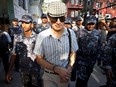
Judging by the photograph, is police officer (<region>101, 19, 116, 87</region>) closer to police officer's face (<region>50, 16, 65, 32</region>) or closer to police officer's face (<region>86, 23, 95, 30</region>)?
police officer's face (<region>86, 23, 95, 30</region>)

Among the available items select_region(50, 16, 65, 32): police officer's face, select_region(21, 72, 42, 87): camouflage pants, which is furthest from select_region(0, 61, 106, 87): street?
select_region(50, 16, 65, 32): police officer's face

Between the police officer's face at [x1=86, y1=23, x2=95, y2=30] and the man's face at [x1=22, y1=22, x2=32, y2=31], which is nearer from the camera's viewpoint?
the man's face at [x1=22, y1=22, x2=32, y2=31]

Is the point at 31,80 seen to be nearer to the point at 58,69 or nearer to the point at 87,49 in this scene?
the point at 87,49

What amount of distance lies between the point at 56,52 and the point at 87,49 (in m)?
2.64

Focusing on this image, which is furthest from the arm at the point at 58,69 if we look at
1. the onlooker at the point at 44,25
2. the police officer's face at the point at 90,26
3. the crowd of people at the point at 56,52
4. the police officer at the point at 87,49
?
the onlooker at the point at 44,25

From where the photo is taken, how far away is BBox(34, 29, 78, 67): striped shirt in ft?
12.3

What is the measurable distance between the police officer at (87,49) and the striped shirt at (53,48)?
2.56 meters

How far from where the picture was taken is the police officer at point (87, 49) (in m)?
6.33

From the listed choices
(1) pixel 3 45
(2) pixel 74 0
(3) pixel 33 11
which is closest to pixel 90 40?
(1) pixel 3 45

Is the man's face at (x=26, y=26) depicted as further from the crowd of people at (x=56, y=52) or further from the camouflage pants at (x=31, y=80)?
the camouflage pants at (x=31, y=80)

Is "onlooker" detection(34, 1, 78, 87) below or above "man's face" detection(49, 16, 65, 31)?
below

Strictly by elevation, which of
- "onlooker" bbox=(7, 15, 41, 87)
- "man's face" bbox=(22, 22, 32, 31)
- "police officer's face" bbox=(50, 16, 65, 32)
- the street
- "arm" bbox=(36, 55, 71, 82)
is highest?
"police officer's face" bbox=(50, 16, 65, 32)

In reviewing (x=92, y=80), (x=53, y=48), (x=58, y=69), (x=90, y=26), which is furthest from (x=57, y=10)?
(x=92, y=80)

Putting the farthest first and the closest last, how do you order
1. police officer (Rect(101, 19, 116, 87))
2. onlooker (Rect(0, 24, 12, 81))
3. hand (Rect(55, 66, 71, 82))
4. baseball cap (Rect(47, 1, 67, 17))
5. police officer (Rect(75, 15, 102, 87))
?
onlooker (Rect(0, 24, 12, 81))
police officer (Rect(75, 15, 102, 87))
police officer (Rect(101, 19, 116, 87))
baseball cap (Rect(47, 1, 67, 17))
hand (Rect(55, 66, 71, 82))
